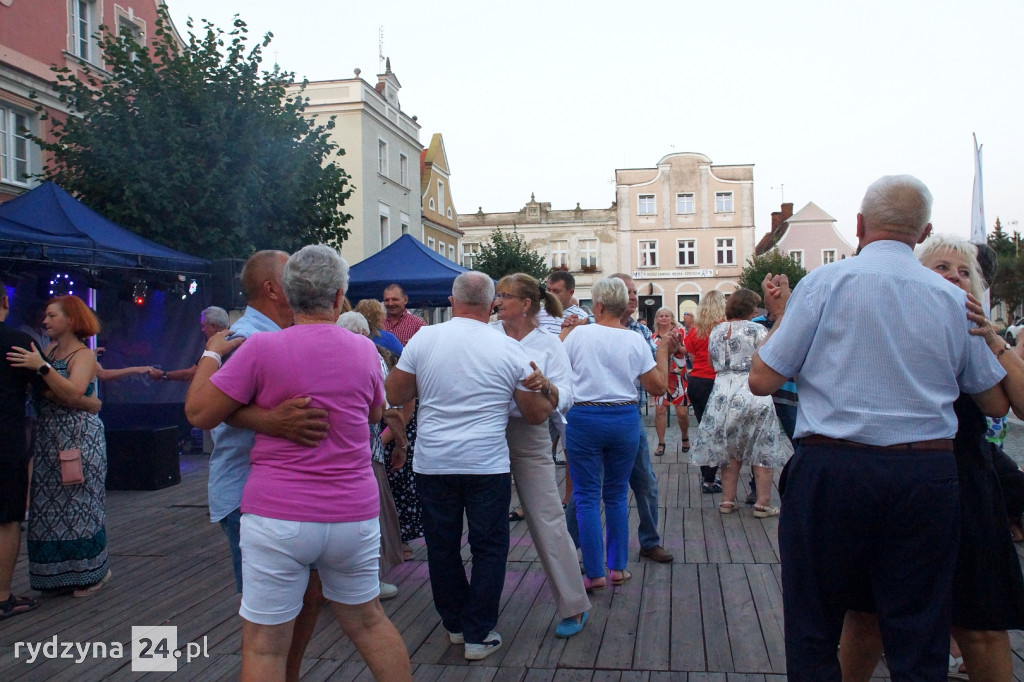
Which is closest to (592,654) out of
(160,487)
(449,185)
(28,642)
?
(28,642)

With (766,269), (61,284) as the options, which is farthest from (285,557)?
(766,269)

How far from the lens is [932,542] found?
2.27 meters

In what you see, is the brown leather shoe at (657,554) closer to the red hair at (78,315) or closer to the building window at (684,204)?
the red hair at (78,315)

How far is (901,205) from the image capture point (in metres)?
2.42

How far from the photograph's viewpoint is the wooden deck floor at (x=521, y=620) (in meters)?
3.64

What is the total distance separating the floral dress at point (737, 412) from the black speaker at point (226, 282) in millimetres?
6305

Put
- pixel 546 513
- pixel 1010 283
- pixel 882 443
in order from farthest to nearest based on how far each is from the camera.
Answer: pixel 1010 283 < pixel 546 513 < pixel 882 443

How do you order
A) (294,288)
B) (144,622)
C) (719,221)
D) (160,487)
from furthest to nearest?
(719,221) → (160,487) → (144,622) → (294,288)

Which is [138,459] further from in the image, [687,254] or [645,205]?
[645,205]

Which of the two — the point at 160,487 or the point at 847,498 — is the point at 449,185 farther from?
the point at 847,498

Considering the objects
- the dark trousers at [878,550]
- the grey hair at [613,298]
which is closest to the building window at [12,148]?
the grey hair at [613,298]

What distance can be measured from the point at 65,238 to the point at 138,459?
2389 millimetres

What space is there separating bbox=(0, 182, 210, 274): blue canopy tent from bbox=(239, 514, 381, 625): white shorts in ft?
20.4

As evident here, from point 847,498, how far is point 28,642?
13.3ft
